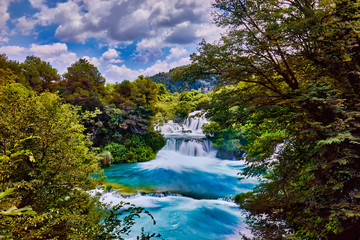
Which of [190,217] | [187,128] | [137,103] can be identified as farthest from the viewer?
[187,128]

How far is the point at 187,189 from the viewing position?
10055 millimetres

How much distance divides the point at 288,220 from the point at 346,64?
345 centimetres

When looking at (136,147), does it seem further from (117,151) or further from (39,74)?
Result: (39,74)

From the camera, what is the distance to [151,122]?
17.3m

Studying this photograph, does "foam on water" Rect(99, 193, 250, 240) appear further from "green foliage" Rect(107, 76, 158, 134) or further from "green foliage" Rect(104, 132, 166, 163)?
"green foliage" Rect(107, 76, 158, 134)

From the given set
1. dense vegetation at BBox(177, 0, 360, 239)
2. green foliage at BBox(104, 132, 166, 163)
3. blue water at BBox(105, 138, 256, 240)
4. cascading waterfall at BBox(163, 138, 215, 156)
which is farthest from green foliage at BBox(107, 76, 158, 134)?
dense vegetation at BBox(177, 0, 360, 239)

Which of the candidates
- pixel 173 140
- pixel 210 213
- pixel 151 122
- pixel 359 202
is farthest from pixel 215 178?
pixel 359 202

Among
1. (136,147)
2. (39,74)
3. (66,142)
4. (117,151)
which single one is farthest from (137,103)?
(66,142)

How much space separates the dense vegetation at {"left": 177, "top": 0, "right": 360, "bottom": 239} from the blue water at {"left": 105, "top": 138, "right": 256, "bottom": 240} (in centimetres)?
344

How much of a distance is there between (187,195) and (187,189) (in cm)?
74

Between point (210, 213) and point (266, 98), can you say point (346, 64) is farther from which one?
point (210, 213)

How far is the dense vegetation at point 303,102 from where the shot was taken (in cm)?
275

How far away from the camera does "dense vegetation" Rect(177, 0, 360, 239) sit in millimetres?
2746

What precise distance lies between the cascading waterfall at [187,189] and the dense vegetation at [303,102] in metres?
1.80
